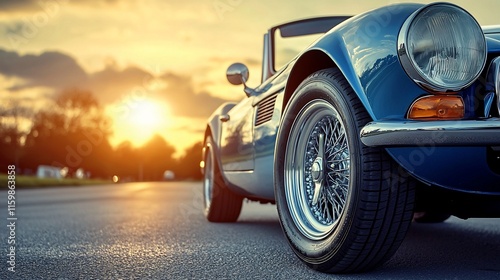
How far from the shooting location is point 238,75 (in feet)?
16.0

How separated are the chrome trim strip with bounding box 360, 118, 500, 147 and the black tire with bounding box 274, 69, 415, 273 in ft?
0.39

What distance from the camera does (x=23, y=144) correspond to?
61.2 m

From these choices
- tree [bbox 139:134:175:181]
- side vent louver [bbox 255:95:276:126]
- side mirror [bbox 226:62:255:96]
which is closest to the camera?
side vent louver [bbox 255:95:276:126]

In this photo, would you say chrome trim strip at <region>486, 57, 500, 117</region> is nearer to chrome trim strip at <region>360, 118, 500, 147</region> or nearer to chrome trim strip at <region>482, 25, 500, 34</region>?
chrome trim strip at <region>360, 118, 500, 147</region>

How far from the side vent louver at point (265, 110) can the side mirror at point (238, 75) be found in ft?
1.78

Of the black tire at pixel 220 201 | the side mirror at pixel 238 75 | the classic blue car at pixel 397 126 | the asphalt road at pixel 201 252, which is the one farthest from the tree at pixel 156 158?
the classic blue car at pixel 397 126

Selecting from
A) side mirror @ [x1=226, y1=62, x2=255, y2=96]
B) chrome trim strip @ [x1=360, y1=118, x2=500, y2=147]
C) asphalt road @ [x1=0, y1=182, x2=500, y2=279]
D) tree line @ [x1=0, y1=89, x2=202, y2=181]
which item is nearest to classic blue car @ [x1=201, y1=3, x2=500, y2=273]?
chrome trim strip @ [x1=360, y1=118, x2=500, y2=147]

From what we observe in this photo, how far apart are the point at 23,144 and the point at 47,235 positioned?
196 ft

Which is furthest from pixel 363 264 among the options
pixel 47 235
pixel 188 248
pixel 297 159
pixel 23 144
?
pixel 23 144

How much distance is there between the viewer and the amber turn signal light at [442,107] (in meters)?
2.60

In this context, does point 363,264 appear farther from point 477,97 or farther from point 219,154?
point 219,154

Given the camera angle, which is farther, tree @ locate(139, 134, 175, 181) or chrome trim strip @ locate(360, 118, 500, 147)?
tree @ locate(139, 134, 175, 181)

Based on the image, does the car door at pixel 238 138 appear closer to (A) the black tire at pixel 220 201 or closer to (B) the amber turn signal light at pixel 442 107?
(A) the black tire at pixel 220 201

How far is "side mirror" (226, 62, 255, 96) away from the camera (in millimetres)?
4871
